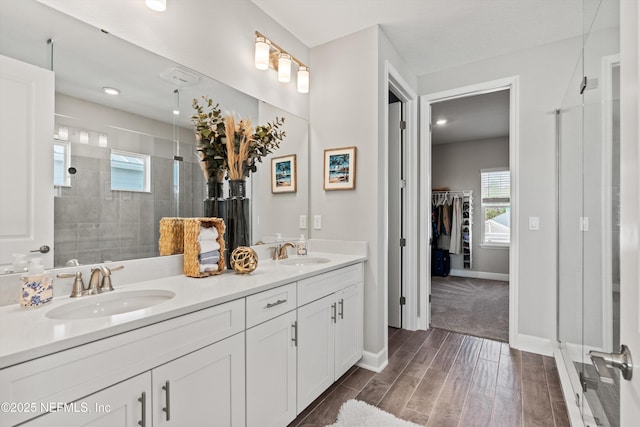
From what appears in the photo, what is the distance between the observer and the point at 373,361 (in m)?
2.39

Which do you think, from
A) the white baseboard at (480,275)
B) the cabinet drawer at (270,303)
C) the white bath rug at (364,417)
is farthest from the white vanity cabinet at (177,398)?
the white baseboard at (480,275)

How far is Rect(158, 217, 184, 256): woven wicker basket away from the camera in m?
1.63

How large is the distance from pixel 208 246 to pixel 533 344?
9.46 ft

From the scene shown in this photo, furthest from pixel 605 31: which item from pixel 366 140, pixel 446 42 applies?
pixel 446 42

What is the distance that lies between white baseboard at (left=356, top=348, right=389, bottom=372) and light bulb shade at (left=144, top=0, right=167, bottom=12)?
258 cm

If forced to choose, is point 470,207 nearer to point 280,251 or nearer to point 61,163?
point 280,251

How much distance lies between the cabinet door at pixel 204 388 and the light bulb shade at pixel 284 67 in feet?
6.23

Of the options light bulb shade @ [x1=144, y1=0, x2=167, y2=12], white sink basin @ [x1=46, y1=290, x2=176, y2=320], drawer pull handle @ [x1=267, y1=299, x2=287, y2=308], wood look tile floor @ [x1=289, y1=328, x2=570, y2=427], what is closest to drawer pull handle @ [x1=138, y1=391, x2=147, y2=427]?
white sink basin @ [x1=46, y1=290, x2=176, y2=320]

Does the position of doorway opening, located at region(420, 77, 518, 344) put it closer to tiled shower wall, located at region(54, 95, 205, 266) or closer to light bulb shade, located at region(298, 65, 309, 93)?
light bulb shade, located at region(298, 65, 309, 93)

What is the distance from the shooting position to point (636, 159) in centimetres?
56

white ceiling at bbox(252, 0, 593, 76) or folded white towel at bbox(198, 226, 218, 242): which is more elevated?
white ceiling at bbox(252, 0, 593, 76)

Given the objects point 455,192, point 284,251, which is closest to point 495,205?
point 455,192

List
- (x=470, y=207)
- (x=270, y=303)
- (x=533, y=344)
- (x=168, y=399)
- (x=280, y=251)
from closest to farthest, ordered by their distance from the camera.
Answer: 1. (x=168, y=399)
2. (x=270, y=303)
3. (x=280, y=251)
4. (x=533, y=344)
5. (x=470, y=207)

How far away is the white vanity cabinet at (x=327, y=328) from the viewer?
1771 mm
